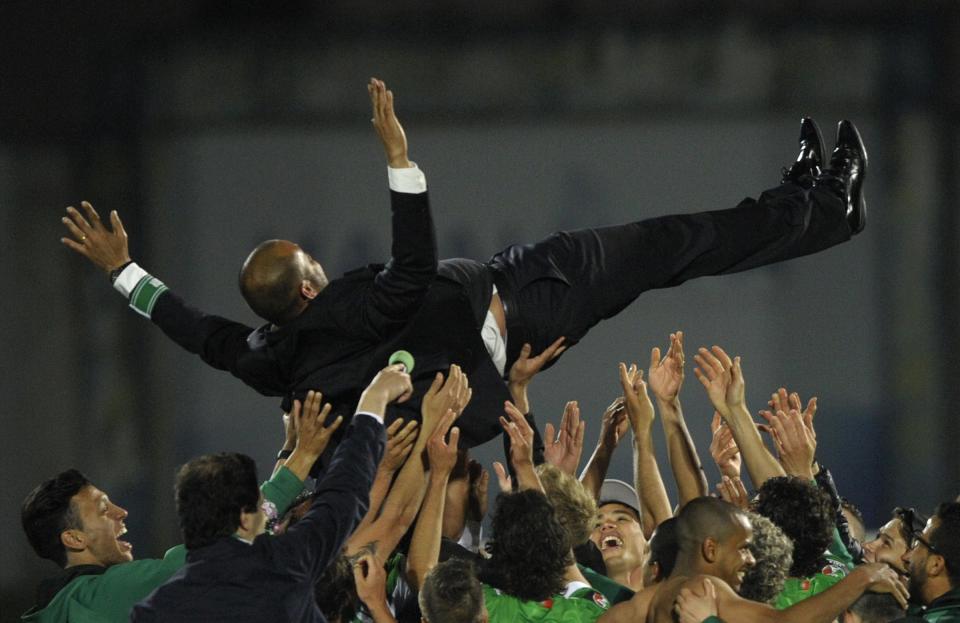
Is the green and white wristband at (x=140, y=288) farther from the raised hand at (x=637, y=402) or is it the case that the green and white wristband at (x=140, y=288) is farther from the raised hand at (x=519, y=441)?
the raised hand at (x=637, y=402)

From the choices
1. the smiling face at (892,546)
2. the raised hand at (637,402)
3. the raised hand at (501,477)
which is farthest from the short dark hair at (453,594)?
the smiling face at (892,546)

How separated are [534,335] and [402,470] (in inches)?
26.7

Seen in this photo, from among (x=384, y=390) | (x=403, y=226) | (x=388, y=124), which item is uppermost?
(x=388, y=124)

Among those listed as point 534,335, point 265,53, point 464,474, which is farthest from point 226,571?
point 265,53

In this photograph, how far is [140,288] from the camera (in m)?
4.10

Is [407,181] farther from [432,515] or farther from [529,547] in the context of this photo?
[529,547]

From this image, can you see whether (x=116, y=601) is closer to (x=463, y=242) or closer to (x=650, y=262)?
(x=650, y=262)

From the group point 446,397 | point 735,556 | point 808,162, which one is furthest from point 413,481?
point 808,162

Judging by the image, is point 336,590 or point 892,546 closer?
point 336,590

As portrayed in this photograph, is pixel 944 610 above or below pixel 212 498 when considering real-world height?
below

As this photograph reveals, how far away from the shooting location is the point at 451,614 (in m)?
3.00

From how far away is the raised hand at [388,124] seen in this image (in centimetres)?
329

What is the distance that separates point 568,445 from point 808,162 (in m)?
1.13

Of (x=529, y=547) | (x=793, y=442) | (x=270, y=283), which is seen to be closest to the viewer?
(x=529, y=547)
